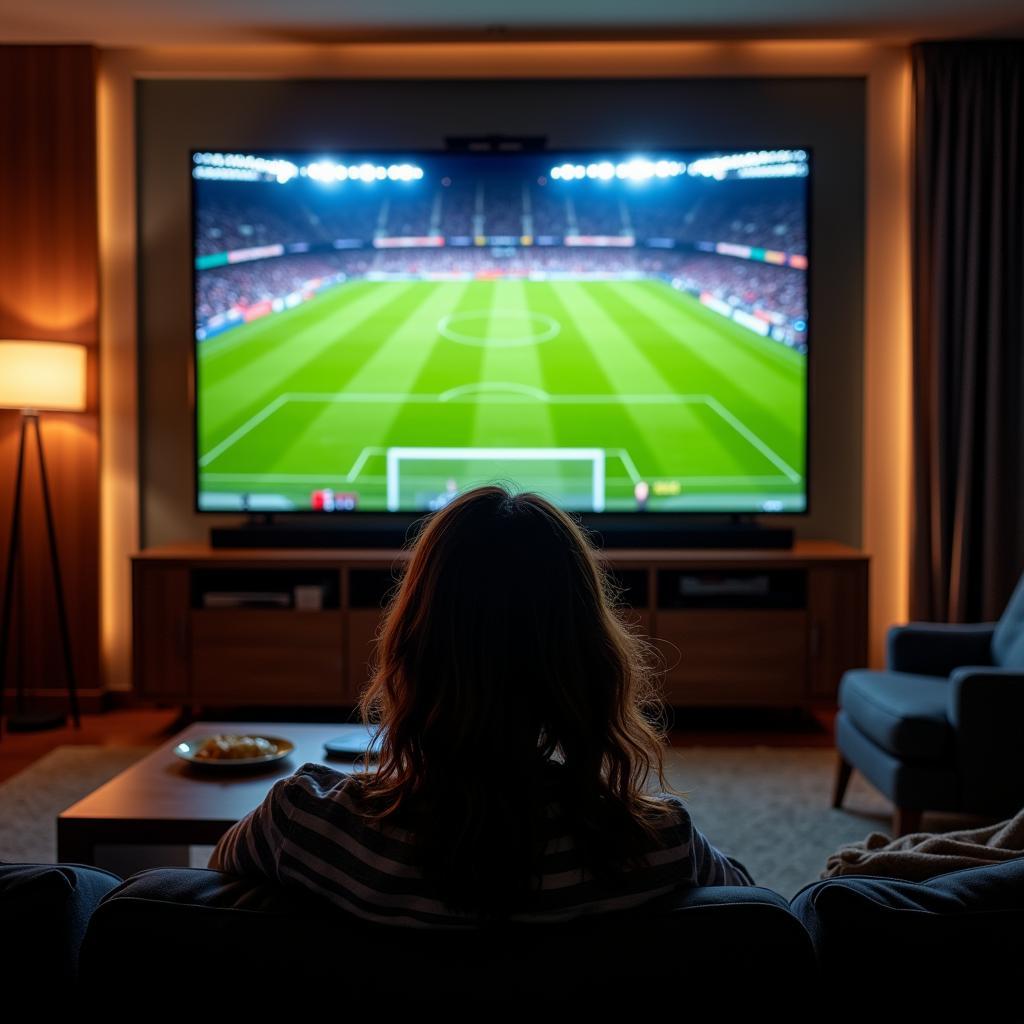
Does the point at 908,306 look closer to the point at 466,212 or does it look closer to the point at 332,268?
the point at 466,212

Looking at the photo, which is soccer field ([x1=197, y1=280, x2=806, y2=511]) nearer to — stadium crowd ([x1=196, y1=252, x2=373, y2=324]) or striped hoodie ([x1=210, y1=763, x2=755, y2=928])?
stadium crowd ([x1=196, y1=252, x2=373, y2=324])

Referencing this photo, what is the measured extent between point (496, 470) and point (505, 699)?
3.72 m

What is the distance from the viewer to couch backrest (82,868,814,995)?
86 centimetres

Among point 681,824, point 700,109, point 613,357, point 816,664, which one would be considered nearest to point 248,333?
point 613,357

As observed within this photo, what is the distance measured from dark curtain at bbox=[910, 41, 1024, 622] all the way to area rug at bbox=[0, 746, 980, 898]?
115 centimetres

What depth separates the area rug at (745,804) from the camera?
296 cm

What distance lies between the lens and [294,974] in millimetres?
867

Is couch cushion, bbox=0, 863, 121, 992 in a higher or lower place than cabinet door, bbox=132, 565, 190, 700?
higher

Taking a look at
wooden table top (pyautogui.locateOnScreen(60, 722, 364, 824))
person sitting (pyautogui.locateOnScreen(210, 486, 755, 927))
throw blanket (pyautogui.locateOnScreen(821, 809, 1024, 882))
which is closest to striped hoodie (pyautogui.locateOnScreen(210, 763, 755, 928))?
person sitting (pyautogui.locateOnScreen(210, 486, 755, 927))

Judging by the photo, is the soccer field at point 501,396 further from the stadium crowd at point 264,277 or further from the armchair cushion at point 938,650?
the armchair cushion at point 938,650

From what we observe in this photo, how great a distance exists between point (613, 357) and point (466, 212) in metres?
0.87

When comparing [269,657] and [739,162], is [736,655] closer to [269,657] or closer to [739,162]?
[269,657]

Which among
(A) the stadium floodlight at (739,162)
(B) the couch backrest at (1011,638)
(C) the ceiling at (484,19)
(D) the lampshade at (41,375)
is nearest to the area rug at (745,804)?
(B) the couch backrest at (1011,638)

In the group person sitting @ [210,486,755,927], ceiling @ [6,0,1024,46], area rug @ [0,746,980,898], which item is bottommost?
area rug @ [0,746,980,898]
